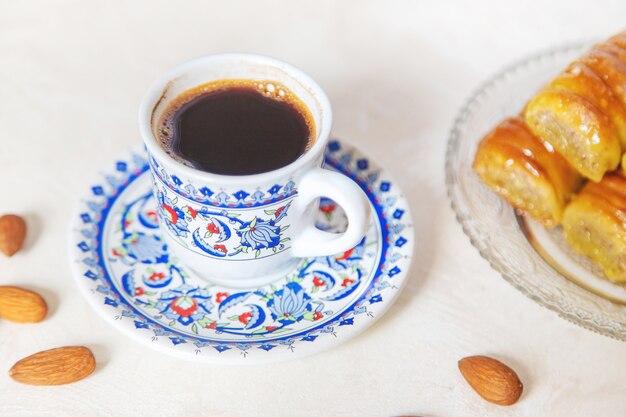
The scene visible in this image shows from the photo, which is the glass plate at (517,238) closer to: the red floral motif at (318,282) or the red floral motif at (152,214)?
the red floral motif at (318,282)

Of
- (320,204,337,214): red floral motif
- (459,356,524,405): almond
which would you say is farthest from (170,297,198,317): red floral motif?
(459,356,524,405): almond

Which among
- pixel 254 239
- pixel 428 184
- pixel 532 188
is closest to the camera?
pixel 254 239

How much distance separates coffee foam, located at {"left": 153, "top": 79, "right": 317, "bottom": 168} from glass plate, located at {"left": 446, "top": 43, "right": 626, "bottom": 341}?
25cm

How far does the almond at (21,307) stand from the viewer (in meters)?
1.00

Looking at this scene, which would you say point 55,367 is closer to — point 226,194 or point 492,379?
point 226,194

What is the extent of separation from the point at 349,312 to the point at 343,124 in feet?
1.48

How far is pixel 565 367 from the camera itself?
999 millimetres

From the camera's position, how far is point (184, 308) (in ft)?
3.23

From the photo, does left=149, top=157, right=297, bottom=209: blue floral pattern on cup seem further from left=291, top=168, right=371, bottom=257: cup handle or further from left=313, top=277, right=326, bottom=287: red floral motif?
left=313, top=277, right=326, bottom=287: red floral motif

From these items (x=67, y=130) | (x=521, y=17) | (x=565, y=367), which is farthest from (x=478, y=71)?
(x=67, y=130)

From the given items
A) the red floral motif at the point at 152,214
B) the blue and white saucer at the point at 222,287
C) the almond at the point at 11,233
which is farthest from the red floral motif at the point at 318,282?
the almond at the point at 11,233

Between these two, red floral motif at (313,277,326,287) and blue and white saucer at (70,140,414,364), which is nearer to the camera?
blue and white saucer at (70,140,414,364)

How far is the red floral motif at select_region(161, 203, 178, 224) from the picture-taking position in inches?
37.9

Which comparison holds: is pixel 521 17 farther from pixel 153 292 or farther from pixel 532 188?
pixel 153 292
